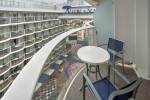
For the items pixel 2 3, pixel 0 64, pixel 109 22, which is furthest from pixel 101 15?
pixel 0 64

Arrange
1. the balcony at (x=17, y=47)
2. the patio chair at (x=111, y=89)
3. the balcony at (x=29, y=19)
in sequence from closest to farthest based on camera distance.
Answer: the patio chair at (x=111, y=89)
the balcony at (x=17, y=47)
the balcony at (x=29, y=19)

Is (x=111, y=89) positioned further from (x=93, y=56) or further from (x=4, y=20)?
(x=4, y=20)

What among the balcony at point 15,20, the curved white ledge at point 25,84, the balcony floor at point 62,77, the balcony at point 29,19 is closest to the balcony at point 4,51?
the balcony at point 15,20

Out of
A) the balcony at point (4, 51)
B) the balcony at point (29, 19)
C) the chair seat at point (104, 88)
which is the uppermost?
the balcony at point (29, 19)

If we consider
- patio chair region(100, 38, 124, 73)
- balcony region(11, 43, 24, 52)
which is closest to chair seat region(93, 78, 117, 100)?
patio chair region(100, 38, 124, 73)

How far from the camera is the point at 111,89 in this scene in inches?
57.2

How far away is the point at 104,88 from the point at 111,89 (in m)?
0.07

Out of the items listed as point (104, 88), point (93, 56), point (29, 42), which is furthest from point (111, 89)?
point (29, 42)

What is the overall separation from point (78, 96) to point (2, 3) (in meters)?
9.29

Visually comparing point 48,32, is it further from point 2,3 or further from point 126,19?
point 126,19

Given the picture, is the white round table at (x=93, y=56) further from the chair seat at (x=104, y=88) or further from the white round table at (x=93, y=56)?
the chair seat at (x=104, y=88)

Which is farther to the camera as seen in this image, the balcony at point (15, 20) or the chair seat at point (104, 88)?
the balcony at point (15, 20)

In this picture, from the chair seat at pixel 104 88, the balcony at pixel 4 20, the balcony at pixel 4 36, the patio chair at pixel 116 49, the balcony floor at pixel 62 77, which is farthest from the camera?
the balcony at pixel 4 36

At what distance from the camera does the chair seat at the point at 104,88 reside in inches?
53.6
